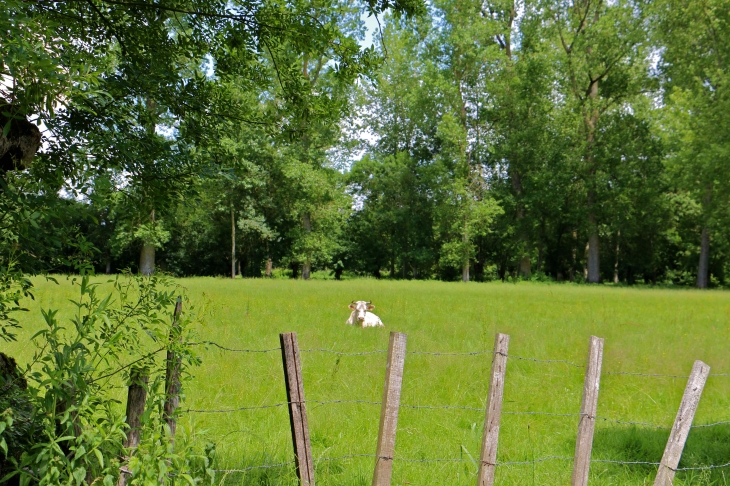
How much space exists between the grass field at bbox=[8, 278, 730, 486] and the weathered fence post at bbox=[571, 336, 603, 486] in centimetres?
127

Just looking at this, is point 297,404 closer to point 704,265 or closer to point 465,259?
point 465,259

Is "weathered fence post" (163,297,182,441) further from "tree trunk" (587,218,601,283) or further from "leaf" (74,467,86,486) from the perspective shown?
"tree trunk" (587,218,601,283)

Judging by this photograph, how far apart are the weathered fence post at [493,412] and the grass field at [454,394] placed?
1.24 m

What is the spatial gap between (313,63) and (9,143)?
41.1m

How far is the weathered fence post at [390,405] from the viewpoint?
4336mm

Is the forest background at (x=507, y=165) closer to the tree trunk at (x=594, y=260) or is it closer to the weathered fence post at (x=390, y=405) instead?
the tree trunk at (x=594, y=260)

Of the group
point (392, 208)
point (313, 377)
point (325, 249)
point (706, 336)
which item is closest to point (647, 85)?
point (392, 208)

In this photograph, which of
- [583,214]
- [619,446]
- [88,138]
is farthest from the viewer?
[583,214]

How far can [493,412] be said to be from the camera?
4.50m

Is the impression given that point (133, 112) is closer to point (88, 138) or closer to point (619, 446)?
point (88, 138)

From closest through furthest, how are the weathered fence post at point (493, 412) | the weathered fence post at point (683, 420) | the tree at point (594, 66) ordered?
the weathered fence post at point (493, 412), the weathered fence post at point (683, 420), the tree at point (594, 66)

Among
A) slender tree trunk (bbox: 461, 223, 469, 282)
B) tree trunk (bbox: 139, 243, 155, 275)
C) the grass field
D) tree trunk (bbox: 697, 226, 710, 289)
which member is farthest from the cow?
tree trunk (bbox: 697, 226, 710, 289)

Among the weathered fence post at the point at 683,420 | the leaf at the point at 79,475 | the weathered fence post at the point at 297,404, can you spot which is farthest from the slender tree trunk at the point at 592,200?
the leaf at the point at 79,475

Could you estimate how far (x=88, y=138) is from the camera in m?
3.96
